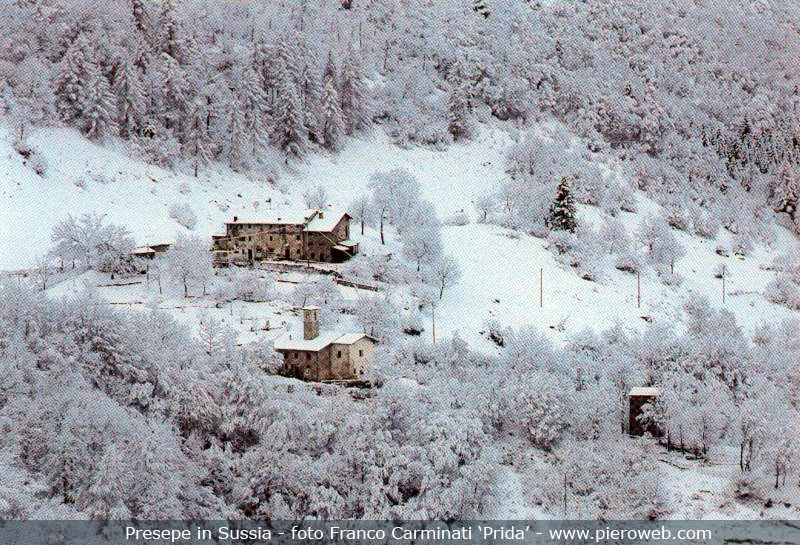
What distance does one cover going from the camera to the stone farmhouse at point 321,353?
164 ft

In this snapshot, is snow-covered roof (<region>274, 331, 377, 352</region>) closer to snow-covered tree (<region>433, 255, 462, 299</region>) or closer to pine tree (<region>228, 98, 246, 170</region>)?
snow-covered tree (<region>433, 255, 462, 299</region>)

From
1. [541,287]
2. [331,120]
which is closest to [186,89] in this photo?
[331,120]

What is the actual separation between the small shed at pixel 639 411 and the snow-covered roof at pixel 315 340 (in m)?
17.8

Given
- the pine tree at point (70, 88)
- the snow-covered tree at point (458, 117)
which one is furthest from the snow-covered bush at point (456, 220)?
the pine tree at point (70, 88)

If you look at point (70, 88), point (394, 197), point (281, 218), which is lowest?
point (281, 218)

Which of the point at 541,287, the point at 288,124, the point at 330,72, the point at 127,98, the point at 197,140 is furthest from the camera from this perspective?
the point at 330,72

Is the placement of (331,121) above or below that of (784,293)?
above

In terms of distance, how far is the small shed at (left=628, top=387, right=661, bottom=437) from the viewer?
167 ft

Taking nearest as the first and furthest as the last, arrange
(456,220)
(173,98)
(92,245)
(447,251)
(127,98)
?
1. (92,245)
2. (447,251)
3. (127,98)
4. (456,220)
5. (173,98)

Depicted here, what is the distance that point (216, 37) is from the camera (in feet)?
336

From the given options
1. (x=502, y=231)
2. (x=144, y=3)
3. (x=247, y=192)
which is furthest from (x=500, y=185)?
(x=144, y=3)

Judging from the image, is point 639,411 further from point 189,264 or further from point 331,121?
point 331,121

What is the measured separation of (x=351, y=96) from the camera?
9856 cm

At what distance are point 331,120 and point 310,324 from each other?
4776 cm
